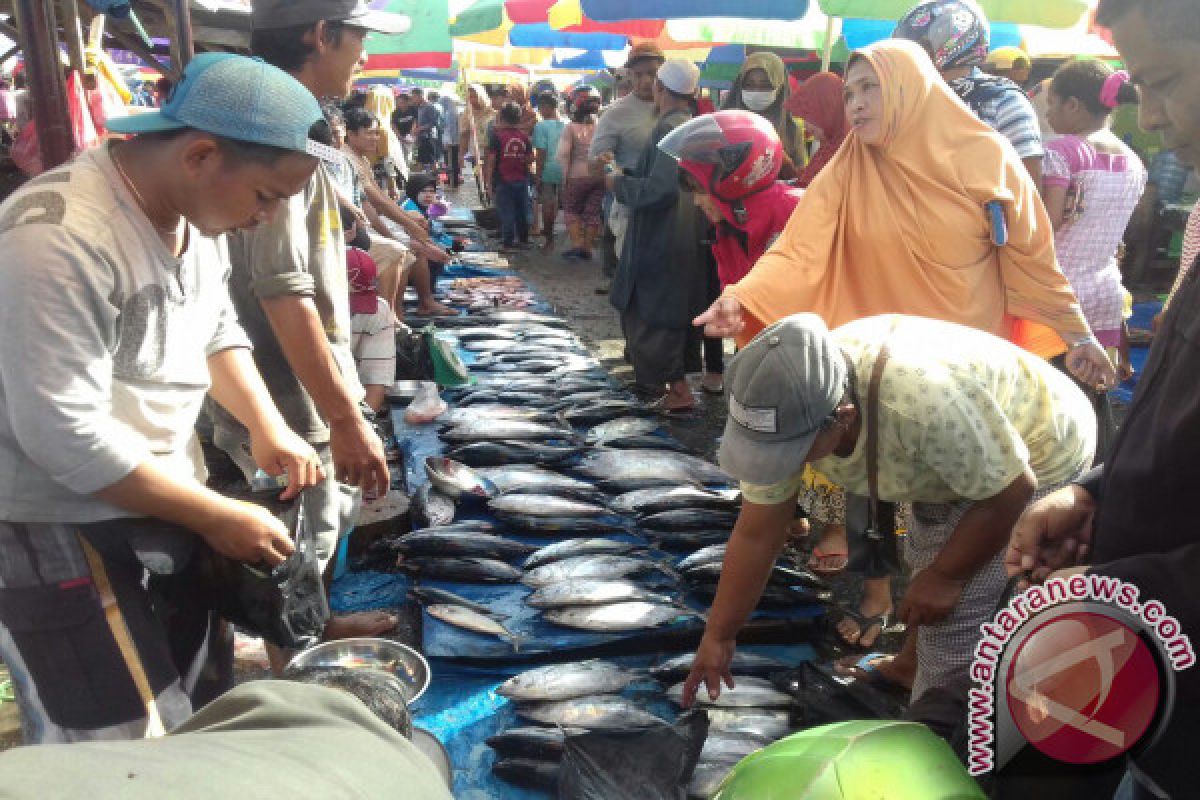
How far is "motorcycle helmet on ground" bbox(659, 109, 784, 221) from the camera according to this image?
3.94 m

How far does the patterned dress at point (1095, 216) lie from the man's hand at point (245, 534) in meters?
3.66

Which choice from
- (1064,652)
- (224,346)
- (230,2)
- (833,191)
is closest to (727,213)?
(833,191)

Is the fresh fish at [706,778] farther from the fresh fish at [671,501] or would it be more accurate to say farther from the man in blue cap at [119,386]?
the fresh fish at [671,501]

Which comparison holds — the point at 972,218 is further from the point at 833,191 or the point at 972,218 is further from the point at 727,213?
the point at 727,213

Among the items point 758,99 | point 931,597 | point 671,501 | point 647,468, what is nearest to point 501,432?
point 647,468

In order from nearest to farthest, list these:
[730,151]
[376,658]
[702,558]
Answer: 1. [376,658]
2. [702,558]
3. [730,151]

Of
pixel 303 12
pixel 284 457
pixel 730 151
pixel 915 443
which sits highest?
pixel 303 12

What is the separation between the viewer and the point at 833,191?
129 inches

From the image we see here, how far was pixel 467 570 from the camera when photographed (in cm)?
336

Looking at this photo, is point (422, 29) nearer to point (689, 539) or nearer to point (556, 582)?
point (689, 539)

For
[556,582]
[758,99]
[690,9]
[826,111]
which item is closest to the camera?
[556,582]

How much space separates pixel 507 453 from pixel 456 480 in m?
0.51

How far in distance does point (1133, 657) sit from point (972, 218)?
7.69 feet

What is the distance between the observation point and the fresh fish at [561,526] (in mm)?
3760
